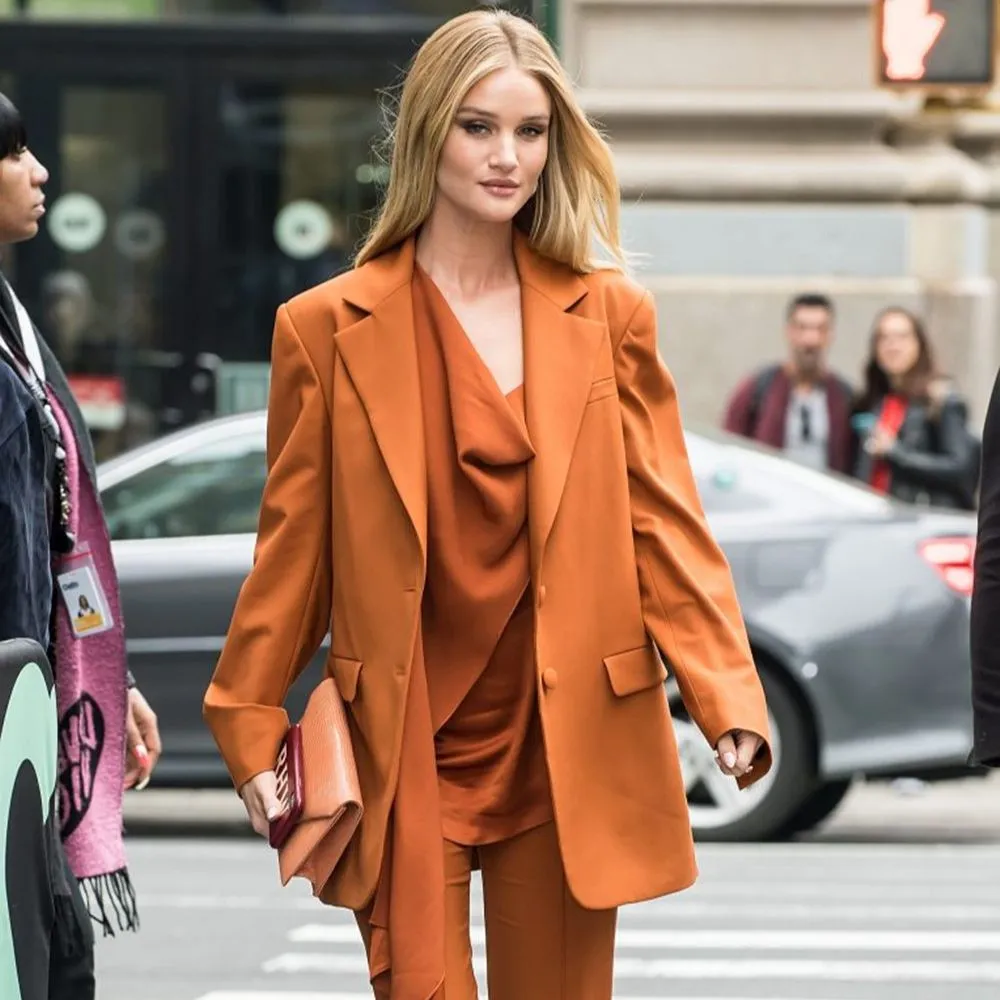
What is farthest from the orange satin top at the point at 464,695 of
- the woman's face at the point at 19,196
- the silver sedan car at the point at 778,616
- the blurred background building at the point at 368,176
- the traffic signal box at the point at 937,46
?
the blurred background building at the point at 368,176

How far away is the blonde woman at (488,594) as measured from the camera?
4117 millimetres

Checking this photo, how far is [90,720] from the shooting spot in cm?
475

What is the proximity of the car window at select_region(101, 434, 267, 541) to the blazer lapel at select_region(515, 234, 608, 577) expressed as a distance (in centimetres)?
588

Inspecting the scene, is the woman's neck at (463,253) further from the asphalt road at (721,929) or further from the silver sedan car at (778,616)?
the silver sedan car at (778,616)

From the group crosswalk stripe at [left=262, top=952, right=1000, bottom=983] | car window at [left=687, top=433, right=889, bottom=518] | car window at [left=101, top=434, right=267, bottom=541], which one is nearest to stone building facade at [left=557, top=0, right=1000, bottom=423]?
car window at [left=687, top=433, right=889, bottom=518]

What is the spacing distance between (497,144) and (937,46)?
7621 millimetres

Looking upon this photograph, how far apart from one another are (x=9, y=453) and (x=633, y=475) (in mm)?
903

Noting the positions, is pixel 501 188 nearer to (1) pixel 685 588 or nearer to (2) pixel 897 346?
(1) pixel 685 588

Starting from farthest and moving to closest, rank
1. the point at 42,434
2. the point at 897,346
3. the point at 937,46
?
1. the point at 897,346
2. the point at 937,46
3. the point at 42,434

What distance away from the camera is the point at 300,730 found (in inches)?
165

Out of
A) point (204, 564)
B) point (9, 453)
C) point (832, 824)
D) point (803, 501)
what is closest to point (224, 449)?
point (204, 564)

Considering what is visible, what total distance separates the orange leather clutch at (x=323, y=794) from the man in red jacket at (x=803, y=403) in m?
8.16

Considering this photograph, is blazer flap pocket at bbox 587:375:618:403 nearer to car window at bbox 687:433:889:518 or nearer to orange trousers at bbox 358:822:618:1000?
orange trousers at bbox 358:822:618:1000

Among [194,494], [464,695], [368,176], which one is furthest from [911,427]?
[464,695]
